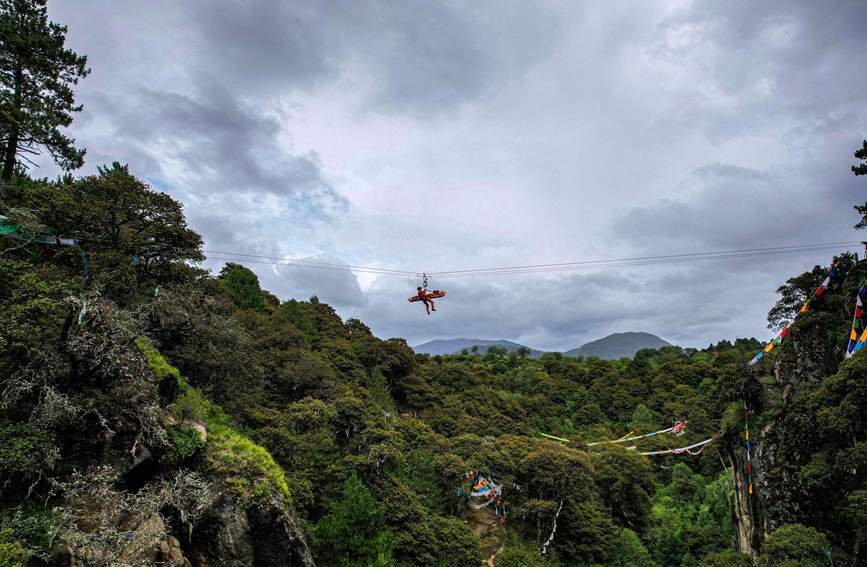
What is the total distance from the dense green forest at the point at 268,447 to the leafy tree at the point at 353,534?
73mm

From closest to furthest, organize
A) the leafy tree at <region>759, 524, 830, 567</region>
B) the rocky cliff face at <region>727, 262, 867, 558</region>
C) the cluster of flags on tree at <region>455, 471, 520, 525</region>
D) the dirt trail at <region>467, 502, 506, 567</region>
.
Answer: the leafy tree at <region>759, 524, 830, 567</region>, the rocky cliff face at <region>727, 262, 867, 558</region>, the dirt trail at <region>467, 502, 506, 567</region>, the cluster of flags on tree at <region>455, 471, 520, 525</region>

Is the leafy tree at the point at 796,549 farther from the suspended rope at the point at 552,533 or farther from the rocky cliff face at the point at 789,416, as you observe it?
the suspended rope at the point at 552,533

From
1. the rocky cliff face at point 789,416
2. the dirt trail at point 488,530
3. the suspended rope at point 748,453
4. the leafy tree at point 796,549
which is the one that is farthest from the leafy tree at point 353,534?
the suspended rope at point 748,453

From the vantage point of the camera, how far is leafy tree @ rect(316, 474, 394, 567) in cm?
1741

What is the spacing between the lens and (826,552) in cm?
1513

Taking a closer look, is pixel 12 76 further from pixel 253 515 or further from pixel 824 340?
pixel 824 340

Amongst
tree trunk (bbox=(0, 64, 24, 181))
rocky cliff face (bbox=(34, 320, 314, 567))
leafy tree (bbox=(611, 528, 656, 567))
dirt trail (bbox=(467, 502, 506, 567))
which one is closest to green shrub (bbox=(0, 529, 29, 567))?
rocky cliff face (bbox=(34, 320, 314, 567))

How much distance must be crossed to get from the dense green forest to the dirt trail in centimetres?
16

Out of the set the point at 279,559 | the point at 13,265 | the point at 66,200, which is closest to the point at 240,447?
the point at 279,559

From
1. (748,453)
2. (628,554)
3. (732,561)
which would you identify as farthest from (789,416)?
(628,554)

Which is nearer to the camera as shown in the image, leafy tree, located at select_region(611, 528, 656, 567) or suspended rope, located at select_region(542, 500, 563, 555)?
suspended rope, located at select_region(542, 500, 563, 555)

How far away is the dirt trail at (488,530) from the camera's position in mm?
25422

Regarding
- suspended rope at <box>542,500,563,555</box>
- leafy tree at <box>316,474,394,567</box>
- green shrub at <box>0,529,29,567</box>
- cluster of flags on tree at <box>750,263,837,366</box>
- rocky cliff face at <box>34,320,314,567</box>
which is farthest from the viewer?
suspended rope at <box>542,500,563,555</box>

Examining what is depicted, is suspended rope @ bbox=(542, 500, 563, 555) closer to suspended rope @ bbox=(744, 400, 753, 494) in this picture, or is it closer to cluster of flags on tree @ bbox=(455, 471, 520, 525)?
cluster of flags on tree @ bbox=(455, 471, 520, 525)
